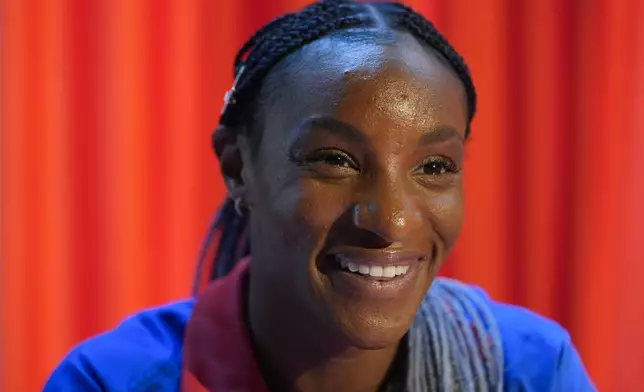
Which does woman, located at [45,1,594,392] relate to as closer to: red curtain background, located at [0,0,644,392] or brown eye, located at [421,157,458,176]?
brown eye, located at [421,157,458,176]

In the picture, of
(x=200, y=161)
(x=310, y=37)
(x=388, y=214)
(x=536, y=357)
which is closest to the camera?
(x=388, y=214)

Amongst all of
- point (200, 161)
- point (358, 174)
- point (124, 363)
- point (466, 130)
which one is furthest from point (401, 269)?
→ point (200, 161)

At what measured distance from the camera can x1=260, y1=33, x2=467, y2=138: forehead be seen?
79 cm

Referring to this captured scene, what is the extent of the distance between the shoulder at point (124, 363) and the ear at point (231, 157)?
240 millimetres

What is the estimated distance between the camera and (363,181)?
0.79m

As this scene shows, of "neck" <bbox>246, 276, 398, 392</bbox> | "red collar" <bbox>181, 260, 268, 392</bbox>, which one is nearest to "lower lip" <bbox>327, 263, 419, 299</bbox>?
"neck" <bbox>246, 276, 398, 392</bbox>

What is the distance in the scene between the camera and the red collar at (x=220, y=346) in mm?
916

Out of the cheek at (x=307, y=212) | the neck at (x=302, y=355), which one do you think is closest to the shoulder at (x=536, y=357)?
the neck at (x=302, y=355)

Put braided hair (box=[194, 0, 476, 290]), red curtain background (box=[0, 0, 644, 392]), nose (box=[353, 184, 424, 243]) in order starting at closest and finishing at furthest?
nose (box=[353, 184, 424, 243])
braided hair (box=[194, 0, 476, 290])
red curtain background (box=[0, 0, 644, 392])

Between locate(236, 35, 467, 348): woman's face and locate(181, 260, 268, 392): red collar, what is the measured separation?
0.14m

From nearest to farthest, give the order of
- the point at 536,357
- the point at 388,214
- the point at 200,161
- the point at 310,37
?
the point at 388,214, the point at 310,37, the point at 536,357, the point at 200,161

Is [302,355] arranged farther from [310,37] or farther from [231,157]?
[310,37]

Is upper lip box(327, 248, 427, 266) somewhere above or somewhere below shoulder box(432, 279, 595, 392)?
above

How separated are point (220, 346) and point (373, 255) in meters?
0.29
